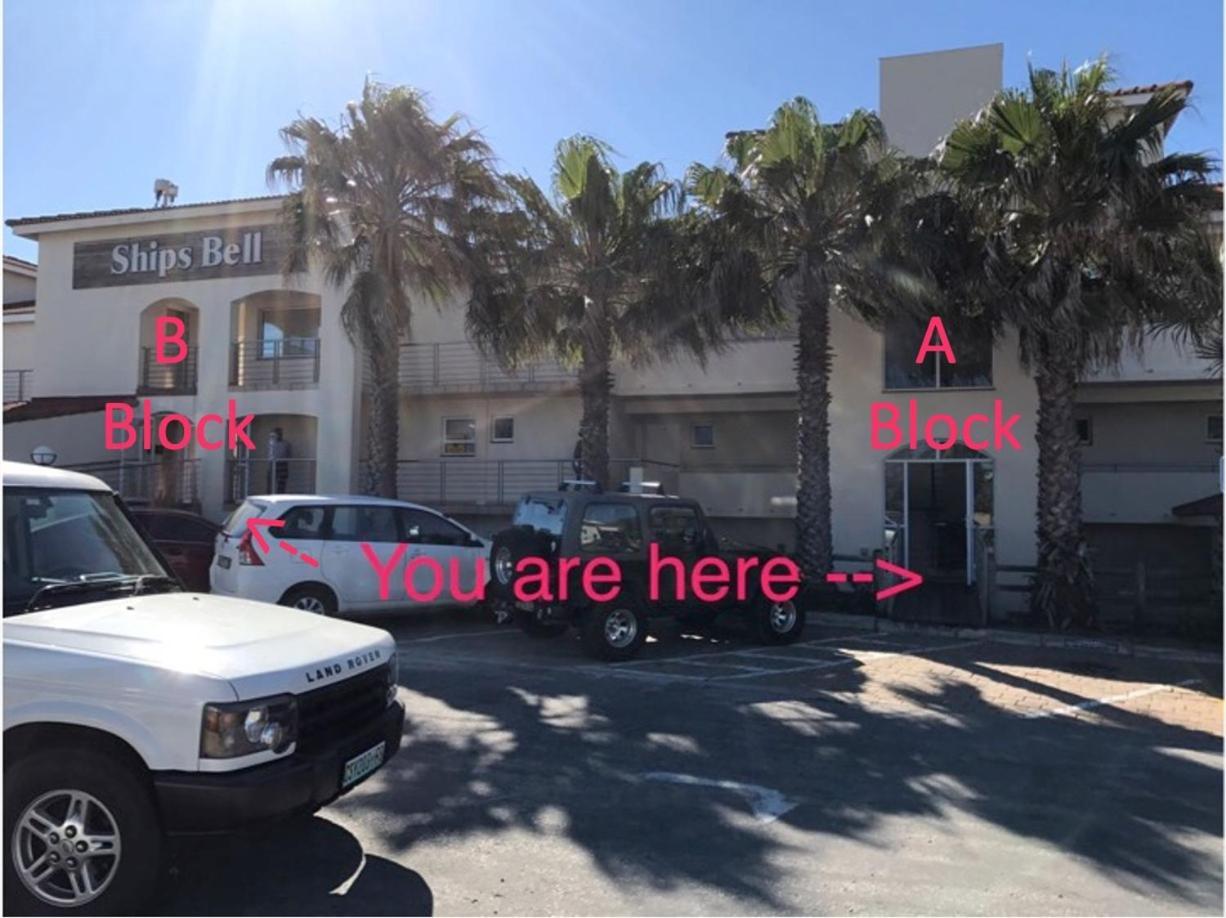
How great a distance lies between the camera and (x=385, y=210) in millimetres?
15734

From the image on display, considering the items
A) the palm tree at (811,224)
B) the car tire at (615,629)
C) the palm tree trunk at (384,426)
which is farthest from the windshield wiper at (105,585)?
the palm tree trunk at (384,426)

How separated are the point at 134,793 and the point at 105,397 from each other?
19.9 metres

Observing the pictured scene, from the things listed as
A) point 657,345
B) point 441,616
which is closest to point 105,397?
point 441,616

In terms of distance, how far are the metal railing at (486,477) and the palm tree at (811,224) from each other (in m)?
4.97

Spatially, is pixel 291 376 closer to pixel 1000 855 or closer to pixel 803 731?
pixel 803 731

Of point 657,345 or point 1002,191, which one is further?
point 657,345

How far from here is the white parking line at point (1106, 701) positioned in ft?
27.2

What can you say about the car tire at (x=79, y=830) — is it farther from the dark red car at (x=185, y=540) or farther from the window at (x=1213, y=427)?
the window at (x=1213, y=427)

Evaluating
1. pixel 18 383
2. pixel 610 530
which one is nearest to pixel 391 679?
pixel 610 530

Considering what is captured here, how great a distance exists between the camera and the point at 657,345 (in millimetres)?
14719

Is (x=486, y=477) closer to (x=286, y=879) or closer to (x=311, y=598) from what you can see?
(x=311, y=598)

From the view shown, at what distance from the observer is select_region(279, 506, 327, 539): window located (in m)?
11.0

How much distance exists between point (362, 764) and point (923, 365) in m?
14.0

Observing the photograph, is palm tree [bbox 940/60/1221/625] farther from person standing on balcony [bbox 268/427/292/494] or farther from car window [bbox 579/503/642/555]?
person standing on balcony [bbox 268/427/292/494]
